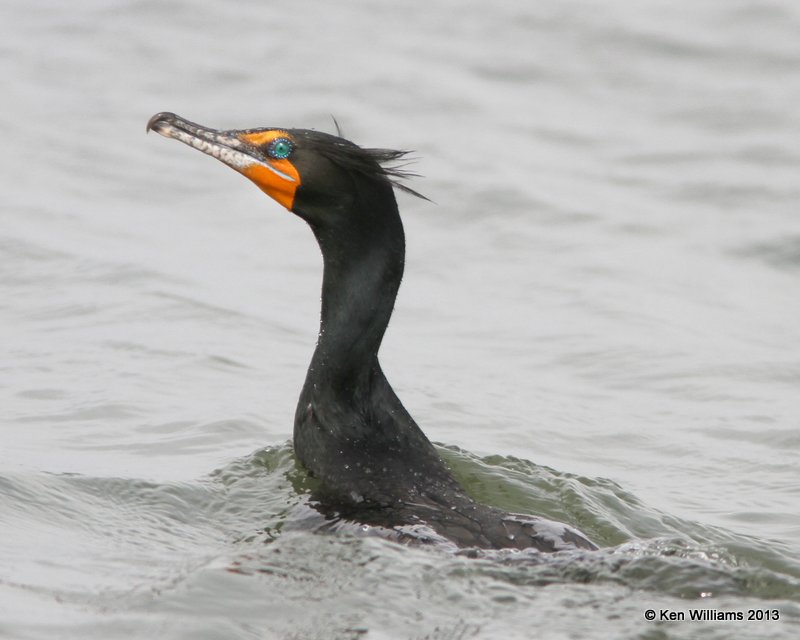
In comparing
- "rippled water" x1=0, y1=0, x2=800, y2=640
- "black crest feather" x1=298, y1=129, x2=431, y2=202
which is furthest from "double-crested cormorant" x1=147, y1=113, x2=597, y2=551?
"rippled water" x1=0, y1=0, x2=800, y2=640

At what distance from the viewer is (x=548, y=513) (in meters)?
9.17

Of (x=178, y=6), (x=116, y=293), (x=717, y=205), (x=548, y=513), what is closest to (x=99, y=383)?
(x=116, y=293)

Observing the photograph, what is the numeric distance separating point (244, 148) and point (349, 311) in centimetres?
114

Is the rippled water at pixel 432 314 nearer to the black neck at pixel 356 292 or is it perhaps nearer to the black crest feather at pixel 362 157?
the black neck at pixel 356 292

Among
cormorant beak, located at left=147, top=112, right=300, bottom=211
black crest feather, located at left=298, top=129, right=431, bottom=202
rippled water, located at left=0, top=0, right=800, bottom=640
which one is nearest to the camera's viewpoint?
rippled water, located at left=0, top=0, right=800, bottom=640

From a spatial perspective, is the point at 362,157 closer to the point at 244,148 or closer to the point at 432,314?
the point at 244,148

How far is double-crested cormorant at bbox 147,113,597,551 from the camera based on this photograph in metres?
8.19

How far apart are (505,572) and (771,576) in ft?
4.43

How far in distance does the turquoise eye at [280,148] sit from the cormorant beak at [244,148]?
20mm

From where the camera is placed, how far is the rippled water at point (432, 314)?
23.6 feet

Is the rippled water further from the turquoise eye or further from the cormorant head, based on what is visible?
the turquoise eye

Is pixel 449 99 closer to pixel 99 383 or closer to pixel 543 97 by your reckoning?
pixel 543 97

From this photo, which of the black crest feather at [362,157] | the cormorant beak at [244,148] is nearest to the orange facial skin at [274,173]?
the cormorant beak at [244,148]

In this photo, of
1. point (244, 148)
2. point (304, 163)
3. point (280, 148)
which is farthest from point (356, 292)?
point (244, 148)
